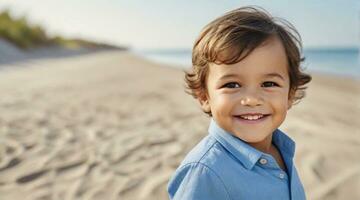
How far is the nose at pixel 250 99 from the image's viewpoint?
1657 mm

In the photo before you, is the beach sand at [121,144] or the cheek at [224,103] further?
the beach sand at [121,144]

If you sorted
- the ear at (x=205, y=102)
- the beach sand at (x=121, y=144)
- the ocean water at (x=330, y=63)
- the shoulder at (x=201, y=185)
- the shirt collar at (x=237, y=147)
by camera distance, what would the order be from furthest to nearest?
the ocean water at (x=330, y=63) → the beach sand at (x=121, y=144) → the ear at (x=205, y=102) → the shirt collar at (x=237, y=147) → the shoulder at (x=201, y=185)

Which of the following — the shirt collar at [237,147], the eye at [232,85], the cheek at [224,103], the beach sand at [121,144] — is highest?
the eye at [232,85]

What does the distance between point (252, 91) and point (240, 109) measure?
0.24 feet

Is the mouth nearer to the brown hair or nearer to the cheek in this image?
the cheek

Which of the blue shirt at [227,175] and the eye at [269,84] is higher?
the eye at [269,84]

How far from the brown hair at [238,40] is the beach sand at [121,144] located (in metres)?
1.08

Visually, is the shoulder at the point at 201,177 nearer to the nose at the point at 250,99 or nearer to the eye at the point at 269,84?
the nose at the point at 250,99

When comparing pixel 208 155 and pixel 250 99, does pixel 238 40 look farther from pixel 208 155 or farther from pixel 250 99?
pixel 208 155

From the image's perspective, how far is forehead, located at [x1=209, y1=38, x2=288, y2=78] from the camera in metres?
1.66

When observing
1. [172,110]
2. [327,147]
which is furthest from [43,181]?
[172,110]

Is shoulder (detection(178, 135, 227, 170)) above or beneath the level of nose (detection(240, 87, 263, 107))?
beneath

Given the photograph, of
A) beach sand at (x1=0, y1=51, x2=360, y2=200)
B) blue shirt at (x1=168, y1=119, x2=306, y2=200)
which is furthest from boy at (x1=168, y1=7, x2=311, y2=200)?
beach sand at (x1=0, y1=51, x2=360, y2=200)

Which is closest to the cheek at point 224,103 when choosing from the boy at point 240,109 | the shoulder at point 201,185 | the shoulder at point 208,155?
the boy at point 240,109
